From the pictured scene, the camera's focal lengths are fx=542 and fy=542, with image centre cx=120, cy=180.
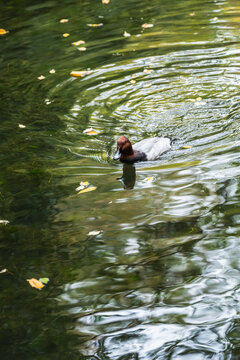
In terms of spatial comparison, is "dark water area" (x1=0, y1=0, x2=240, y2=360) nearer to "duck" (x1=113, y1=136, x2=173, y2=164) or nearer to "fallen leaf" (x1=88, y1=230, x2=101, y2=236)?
"fallen leaf" (x1=88, y1=230, x2=101, y2=236)

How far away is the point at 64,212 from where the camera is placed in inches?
239

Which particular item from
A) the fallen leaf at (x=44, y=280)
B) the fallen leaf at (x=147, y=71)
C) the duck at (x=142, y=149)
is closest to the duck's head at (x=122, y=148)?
the duck at (x=142, y=149)

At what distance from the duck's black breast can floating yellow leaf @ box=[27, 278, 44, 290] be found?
8.66ft

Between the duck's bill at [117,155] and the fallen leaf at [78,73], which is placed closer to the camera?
the duck's bill at [117,155]

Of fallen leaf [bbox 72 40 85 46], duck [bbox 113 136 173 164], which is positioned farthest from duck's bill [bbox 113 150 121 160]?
fallen leaf [bbox 72 40 85 46]

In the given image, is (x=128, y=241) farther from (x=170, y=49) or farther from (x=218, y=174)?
(x=170, y=49)

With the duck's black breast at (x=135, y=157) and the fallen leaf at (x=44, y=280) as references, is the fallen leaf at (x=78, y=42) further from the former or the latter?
the fallen leaf at (x=44, y=280)

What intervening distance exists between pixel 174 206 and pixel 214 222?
0.55m

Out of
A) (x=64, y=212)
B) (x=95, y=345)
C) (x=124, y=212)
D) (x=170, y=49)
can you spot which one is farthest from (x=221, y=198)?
(x=170, y=49)

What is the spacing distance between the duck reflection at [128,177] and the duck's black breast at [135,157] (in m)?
0.07

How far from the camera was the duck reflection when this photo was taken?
21.3 feet

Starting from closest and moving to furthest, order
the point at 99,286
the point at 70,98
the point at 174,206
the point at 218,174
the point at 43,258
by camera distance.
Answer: the point at 99,286
the point at 43,258
the point at 174,206
the point at 218,174
the point at 70,98

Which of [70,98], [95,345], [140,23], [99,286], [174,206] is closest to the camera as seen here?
[95,345]

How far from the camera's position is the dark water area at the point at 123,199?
4.26 meters
